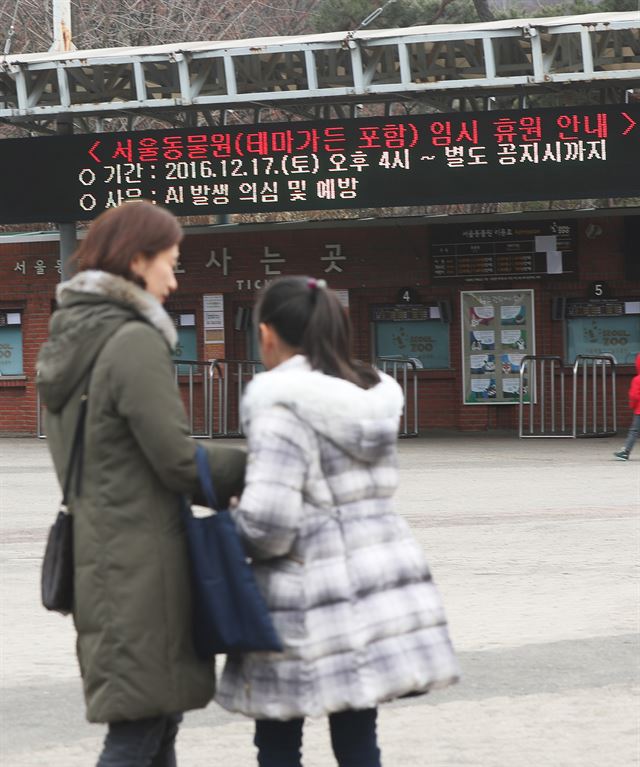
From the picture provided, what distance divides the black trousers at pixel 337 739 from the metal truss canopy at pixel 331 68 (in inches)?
570

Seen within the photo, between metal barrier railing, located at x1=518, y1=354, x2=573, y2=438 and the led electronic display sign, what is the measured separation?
3.99 m

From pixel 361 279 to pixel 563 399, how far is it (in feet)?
10.9

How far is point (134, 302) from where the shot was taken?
12.2 feet

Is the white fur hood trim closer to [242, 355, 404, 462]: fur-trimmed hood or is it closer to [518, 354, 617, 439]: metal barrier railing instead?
[242, 355, 404, 462]: fur-trimmed hood

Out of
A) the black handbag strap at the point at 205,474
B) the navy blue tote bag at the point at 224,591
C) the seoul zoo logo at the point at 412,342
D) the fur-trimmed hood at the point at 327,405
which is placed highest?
the fur-trimmed hood at the point at 327,405

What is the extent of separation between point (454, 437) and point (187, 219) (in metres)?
6.10

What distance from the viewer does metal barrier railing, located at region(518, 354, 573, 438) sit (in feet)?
72.9

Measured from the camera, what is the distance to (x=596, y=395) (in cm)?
2233

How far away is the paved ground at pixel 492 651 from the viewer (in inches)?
216

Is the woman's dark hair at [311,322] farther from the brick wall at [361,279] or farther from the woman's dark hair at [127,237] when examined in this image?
the brick wall at [361,279]

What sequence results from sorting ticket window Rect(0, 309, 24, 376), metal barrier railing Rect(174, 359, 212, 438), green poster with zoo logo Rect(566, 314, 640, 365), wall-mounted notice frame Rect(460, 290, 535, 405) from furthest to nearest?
1. ticket window Rect(0, 309, 24, 376)
2. metal barrier railing Rect(174, 359, 212, 438)
3. wall-mounted notice frame Rect(460, 290, 535, 405)
4. green poster with zoo logo Rect(566, 314, 640, 365)

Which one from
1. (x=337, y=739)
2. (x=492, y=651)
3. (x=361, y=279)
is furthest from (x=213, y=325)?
(x=337, y=739)

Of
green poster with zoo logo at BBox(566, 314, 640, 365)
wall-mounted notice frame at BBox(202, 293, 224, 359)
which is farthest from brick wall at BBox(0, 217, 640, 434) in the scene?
green poster with zoo logo at BBox(566, 314, 640, 365)

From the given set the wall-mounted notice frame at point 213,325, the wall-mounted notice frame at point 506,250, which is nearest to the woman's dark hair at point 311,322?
the wall-mounted notice frame at point 506,250
